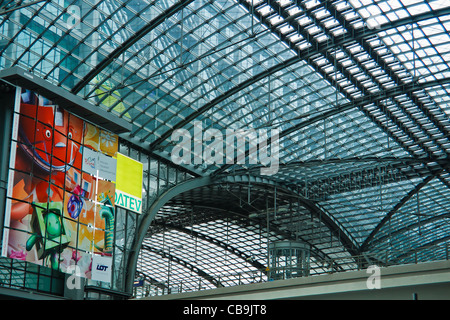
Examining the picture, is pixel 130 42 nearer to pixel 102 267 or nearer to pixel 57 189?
pixel 57 189

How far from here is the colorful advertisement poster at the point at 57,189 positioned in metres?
31.9

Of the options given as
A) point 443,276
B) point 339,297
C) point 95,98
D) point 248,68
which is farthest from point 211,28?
point 443,276

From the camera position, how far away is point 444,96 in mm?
49219

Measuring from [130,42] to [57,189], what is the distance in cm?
1136

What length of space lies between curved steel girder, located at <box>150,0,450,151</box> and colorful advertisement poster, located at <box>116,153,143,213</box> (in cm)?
531

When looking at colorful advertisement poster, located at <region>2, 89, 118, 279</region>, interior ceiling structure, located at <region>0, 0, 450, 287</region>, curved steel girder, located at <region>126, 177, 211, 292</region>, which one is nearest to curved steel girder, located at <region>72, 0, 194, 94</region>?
interior ceiling structure, located at <region>0, 0, 450, 287</region>

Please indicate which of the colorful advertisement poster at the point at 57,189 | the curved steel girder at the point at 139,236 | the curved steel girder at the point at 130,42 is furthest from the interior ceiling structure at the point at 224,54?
the colorful advertisement poster at the point at 57,189

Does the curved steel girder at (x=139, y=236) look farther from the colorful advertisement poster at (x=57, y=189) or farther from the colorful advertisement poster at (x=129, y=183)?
the colorful advertisement poster at (x=57, y=189)

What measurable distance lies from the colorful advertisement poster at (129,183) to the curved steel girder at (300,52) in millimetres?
5313

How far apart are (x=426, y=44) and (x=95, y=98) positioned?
75.9 ft

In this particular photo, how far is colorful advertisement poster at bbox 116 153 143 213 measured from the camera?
138ft

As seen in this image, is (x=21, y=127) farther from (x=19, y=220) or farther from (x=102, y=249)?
(x=102, y=249)

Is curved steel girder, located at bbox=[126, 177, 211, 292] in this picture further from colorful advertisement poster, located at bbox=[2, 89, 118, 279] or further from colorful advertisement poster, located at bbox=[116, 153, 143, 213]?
colorful advertisement poster, located at bbox=[2, 89, 118, 279]

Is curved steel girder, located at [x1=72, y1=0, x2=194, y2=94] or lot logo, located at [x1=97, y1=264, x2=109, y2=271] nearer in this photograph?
lot logo, located at [x1=97, y1=264, x2=109, y2=271]
